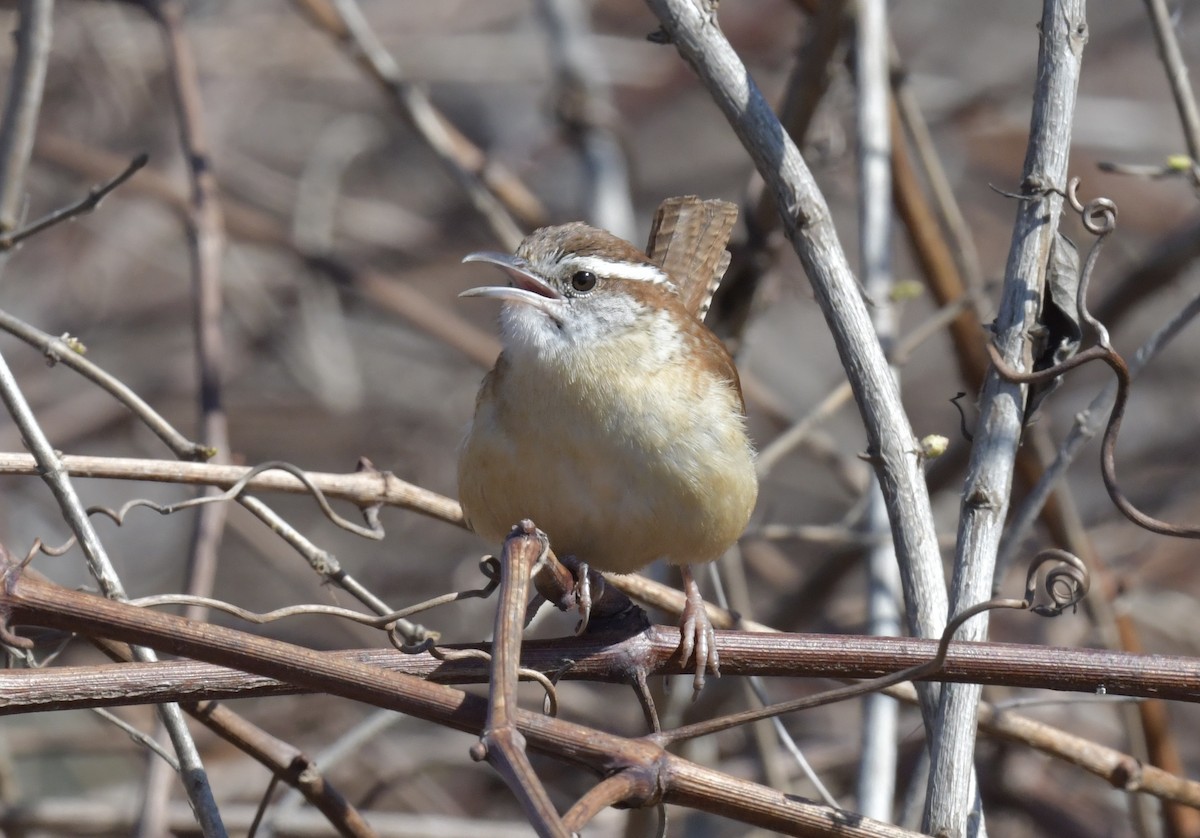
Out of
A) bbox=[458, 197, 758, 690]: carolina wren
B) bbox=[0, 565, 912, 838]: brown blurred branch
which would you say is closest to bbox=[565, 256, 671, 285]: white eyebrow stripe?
bbox=[458, 197, 758, 690]: carolina wren

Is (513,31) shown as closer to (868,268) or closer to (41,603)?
(868,268)

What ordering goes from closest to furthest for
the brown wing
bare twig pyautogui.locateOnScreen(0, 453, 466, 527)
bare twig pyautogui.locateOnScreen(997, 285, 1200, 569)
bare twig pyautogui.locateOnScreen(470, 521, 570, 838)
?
1. bare twig pyautogui.locateOnScreen(470, 521, 570, 838)
2. bare twig pyautogui.locateOnScreen(0, 453, 466, 527)
3. bare twig pyautogui.locateOnScreen(997, 285, 1200, 569)
4. the brown wing

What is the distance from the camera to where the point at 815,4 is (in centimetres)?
371

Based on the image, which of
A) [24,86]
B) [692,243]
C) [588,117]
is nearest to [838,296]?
[692,243]

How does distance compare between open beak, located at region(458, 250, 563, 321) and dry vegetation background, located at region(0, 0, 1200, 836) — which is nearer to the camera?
open beak, located at region(458, 250, 563, 321)

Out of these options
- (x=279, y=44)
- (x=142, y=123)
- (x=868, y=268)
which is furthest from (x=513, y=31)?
(x=868, y=268)

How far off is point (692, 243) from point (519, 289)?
0.76 meters

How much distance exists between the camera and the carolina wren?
8.44 ft

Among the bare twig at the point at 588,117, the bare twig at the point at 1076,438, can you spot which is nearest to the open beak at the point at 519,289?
the bare twig at the point at 1076,438

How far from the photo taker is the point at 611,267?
3.00 meters

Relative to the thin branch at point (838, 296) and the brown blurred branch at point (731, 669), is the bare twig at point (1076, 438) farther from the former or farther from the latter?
the brown blurred branch at point (731, 669)

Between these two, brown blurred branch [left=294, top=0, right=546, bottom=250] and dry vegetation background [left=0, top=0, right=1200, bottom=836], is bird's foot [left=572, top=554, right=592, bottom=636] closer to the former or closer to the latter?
dry vegetation background [left=0, top=0, right=1200, bottom=836]

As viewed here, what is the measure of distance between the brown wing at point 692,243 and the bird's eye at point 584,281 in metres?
0.56

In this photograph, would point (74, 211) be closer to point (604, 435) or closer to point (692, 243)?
point (604, 435)
